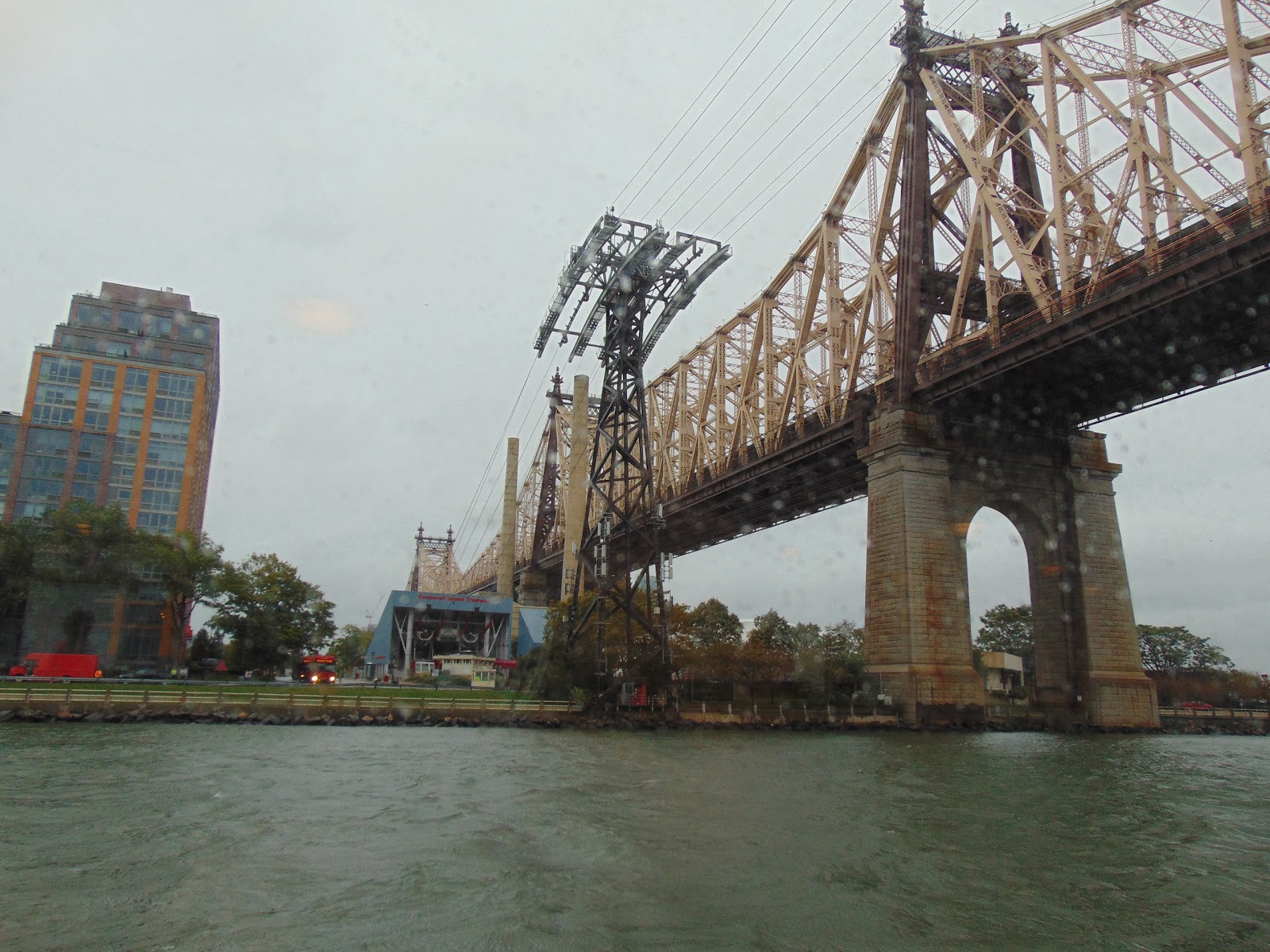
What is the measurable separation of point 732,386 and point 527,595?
121ft

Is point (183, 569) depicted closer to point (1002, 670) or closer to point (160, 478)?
point (160, 478)

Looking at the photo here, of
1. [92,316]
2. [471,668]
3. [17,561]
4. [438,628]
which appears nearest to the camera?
[17,561]

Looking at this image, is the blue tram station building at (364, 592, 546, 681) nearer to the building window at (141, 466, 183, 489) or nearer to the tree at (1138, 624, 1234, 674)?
the building window at (141, 466, 183, 489)

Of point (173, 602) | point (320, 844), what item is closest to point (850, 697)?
point (320, 844)

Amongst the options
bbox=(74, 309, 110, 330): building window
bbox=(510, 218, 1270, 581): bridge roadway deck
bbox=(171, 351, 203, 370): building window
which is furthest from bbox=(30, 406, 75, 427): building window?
bbox=(510, 218, 1270, 581): bridge roadway deck

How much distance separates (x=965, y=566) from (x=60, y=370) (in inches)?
2506

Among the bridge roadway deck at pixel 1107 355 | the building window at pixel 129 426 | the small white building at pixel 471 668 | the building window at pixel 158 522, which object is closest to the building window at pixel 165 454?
the building window at pixel 129 426

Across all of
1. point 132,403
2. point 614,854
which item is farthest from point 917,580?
point 132,403

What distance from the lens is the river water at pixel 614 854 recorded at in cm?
763

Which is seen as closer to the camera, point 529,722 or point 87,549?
point 529,722

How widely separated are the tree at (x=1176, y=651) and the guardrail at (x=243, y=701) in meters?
74.4

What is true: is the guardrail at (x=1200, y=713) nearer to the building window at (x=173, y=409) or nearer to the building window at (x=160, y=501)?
the building window at (x=160, y=501)

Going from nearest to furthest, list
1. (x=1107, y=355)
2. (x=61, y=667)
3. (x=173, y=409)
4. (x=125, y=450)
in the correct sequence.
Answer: (x=1107, y=355), (x=61, y=667), (x=125, y=450), (x=173, y=409)

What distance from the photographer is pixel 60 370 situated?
2547 inches
